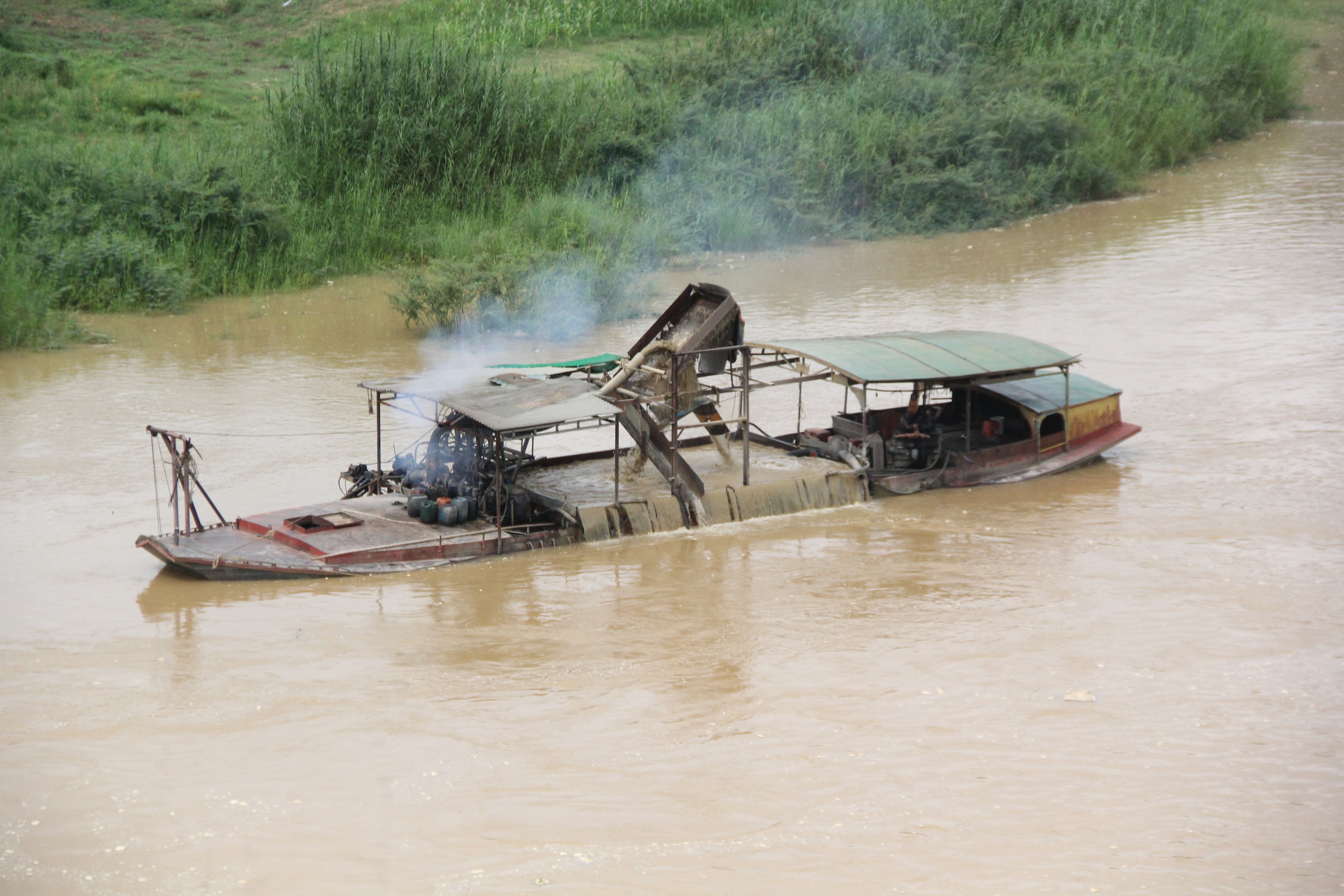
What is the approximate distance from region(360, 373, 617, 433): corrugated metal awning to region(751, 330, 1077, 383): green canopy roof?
202cm

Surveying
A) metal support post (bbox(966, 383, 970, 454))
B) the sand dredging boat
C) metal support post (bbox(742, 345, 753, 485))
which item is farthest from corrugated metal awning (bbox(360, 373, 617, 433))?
metal support post (bbox(966, 383, 970, 454))

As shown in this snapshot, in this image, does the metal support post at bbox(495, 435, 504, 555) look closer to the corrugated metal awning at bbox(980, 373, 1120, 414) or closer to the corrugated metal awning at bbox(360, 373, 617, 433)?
the corrugated metal awning at bbox(360, 373, 617, 433)

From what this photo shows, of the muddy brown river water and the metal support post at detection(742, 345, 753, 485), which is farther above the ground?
the metal support post at detection(742, 345, 753, 485)

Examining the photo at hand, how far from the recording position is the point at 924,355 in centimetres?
1508

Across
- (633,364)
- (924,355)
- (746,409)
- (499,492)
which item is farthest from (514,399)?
(924,355)

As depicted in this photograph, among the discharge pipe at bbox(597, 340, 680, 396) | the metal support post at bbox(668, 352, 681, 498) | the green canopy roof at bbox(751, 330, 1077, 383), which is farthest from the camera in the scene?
the green canopy roof at bbox(751, 330, 1077, 383)

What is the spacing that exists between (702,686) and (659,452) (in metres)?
3.87

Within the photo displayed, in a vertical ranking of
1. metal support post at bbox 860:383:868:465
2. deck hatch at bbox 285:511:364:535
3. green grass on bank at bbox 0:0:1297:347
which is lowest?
deck hatch at bbox 285:511:364:535

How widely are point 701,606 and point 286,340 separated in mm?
11239

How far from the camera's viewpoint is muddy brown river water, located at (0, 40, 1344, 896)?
8.05 meters

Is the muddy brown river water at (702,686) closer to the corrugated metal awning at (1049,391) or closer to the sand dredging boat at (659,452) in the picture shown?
the sand dredging boat at (659,452)

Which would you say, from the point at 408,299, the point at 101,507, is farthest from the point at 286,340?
the point at 101,507

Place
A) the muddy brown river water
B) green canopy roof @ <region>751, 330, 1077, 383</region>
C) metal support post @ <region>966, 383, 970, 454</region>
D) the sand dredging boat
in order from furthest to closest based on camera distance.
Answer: metal support post @ <region>966, 383, 970, 454</region>
green canopy roof @ <region>751, 330, 1077, 383</region>
the sand dredging boat
the muddy brown river water

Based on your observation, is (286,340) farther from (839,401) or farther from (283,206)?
(839,401)
